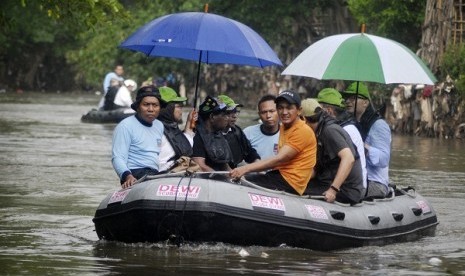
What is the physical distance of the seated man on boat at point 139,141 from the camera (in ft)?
44.1

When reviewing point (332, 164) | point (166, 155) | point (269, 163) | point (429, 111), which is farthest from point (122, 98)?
point (269, 163)

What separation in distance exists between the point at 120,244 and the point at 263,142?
2.14 metres

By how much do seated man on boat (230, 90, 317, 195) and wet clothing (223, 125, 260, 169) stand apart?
41.4 inches

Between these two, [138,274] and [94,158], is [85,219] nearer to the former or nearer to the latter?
[138,274]

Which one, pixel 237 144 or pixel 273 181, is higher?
pixel 237 144

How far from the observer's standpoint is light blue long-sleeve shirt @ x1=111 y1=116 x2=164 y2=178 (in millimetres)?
13469

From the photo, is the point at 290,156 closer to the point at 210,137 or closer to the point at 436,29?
the point at 210,137

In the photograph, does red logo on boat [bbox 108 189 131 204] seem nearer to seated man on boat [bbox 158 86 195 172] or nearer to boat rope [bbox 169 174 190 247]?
boat rope [bbox 169 174 190 247]

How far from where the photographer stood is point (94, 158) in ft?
81.6

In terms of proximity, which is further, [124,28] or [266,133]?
[124,28]

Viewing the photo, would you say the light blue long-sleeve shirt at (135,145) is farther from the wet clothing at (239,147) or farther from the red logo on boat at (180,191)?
the wet clothing at (239,147)

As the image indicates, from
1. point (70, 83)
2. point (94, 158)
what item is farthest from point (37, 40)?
point (94, 158)

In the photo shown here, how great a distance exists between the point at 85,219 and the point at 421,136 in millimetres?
19034

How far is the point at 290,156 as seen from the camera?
13.1 m
